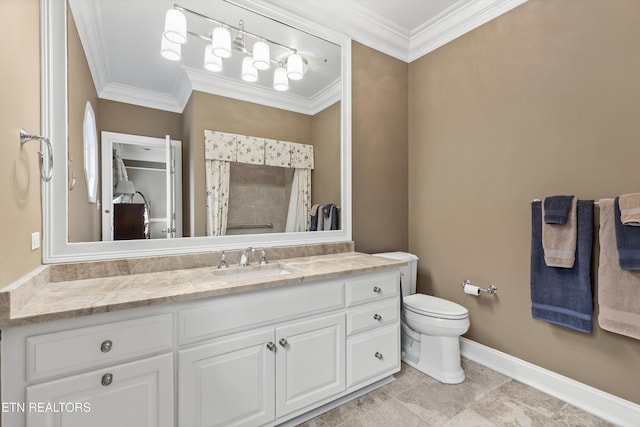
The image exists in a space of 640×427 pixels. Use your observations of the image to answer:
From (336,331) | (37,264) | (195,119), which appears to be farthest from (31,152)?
(336,331)

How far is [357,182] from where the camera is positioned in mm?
2531

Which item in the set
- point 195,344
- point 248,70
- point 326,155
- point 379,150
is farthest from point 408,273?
point 248,70

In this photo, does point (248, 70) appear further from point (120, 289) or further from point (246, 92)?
point (120, 289)

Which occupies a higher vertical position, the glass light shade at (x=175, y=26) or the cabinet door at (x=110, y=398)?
the glass light shade at (x=175, y=26)

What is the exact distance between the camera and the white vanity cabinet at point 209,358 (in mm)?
1005

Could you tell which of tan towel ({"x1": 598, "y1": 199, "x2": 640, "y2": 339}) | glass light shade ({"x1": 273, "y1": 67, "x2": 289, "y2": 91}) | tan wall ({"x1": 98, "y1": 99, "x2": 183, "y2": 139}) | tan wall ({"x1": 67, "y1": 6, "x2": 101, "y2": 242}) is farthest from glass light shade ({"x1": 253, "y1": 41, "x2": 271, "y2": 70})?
tan towel ({"x1": 598, "y1": 199, "x2": 640, "y2": 339})

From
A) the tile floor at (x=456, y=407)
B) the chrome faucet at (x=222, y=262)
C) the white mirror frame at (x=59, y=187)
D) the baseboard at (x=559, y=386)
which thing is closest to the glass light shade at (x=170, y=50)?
the white mirror frame at (x=59, y=187)

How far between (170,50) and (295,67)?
2.85ft

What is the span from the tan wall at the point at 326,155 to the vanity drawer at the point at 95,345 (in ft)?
4.74

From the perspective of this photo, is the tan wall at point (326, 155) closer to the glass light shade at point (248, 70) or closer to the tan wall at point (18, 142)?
the glass light shade at point (248, 70)

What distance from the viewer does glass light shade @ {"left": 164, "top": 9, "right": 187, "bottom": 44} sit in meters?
1.71

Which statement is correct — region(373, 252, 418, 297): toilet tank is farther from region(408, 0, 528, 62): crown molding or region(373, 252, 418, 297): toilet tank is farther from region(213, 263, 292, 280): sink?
region(408, 0, 528, 62): crown molding

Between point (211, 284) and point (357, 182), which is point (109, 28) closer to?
point (211, 284)

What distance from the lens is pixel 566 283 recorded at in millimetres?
1777
